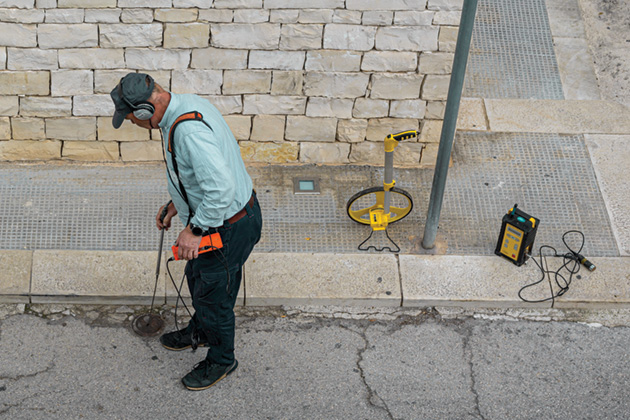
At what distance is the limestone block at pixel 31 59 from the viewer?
600cm

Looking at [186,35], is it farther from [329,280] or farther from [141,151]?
[329,280]

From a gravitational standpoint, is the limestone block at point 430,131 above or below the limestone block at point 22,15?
below

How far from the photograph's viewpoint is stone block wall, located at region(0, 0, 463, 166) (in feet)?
19.3

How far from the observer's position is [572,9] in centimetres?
843

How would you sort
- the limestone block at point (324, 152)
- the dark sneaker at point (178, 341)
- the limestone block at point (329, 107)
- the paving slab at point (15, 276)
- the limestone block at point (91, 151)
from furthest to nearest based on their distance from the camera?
the limestone block at point (324, 152), the limestone block at point (91, 151), the limestone block at point (329, 107), the paving slab at point (15, 276), the dark sneaker at point (178, 341)

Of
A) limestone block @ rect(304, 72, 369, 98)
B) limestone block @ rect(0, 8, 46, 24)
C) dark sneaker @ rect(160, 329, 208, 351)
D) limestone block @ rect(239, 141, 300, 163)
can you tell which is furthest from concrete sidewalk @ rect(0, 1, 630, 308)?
limestone block @ rect(0, 8, 46, 24)

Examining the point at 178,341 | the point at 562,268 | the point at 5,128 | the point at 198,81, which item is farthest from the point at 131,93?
the point at 562,268

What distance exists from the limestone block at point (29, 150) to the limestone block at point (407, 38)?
127 inches

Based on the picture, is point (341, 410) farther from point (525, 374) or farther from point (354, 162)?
point (354, 162)

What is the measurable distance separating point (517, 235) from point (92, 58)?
13.1 feet

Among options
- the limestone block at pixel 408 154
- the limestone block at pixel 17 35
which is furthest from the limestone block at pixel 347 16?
the limestone block at pixel 17 35

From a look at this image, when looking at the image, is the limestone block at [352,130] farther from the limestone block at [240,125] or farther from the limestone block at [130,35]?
the limestone block at [130,35]

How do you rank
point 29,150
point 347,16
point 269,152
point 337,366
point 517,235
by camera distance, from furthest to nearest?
point 269,152
point 29,150
point 347,16
point 517,235
point 337,366

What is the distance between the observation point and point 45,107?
629 cm
